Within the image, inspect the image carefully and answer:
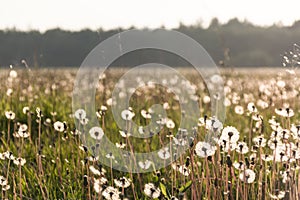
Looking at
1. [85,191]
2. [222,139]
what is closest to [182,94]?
[85,191]

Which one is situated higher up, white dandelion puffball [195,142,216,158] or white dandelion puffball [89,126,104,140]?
white dandelion puffball [89,126,104,140]

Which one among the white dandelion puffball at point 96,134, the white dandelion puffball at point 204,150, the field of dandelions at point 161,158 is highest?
the white dandelion puffball at point 96,134

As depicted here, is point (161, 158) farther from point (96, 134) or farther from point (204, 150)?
point (204, 150)

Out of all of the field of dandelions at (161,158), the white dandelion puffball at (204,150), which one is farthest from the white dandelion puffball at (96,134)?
the white dandelion puffball at (204,150)

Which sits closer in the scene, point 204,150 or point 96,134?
point 204,150

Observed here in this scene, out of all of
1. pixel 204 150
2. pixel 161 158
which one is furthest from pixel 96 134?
pixel 161 158

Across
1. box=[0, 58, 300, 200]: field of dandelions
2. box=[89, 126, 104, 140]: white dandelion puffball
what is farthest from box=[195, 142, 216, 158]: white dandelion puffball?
box=[89, 126, 104, 140]: white dandelion puffball

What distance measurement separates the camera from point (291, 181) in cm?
259

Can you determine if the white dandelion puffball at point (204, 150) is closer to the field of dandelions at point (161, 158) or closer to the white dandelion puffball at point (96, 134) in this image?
the field of dandelions at point (161, 158)

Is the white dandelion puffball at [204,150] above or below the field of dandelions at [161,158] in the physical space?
above

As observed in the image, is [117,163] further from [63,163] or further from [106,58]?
[106,58]

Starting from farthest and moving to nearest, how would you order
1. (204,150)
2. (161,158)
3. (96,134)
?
(161,158)
(96,134)
(204,150)

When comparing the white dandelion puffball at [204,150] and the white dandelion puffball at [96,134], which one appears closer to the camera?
the white dandelion puffball at [204,150]

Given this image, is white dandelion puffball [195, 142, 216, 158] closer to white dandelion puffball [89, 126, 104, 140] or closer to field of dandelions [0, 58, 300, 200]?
field of dandelions [0, 58, 300, 200]
